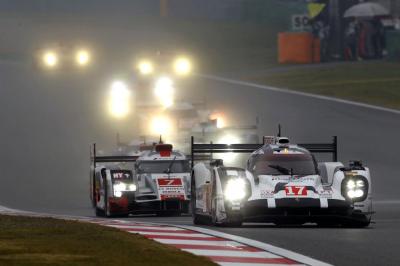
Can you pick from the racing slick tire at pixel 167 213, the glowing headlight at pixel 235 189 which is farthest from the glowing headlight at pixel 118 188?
the glowing headlight at pixel 235 189

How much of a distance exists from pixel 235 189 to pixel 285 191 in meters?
0.69

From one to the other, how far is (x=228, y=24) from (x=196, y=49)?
24.1 feet

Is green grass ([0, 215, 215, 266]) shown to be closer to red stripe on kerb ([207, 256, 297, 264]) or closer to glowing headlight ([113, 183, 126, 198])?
red stripe on kerb ([207, 256, 297, 264])

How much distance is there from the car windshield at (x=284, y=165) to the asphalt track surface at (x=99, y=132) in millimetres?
856

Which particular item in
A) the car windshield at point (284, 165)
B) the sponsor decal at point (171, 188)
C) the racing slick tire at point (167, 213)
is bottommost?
the racing slick tire at point (167, 213)

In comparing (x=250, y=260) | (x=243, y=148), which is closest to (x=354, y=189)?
(x=243, y=148)

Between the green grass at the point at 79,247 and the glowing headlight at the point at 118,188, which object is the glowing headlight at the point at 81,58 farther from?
the green grass at the point at 79,247

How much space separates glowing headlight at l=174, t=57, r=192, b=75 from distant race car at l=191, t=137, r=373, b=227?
28.8 meters

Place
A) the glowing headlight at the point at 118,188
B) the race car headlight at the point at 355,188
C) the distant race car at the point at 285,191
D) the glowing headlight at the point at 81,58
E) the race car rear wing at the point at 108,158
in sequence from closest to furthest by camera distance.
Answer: the distant race car at the point at 285,191 < the race car headlight at the point at 355,188 < the glowing headlight at the point at 118,188 < the race car rear wing at the point at 108,158 < the glowing headlight at the point at 81,58

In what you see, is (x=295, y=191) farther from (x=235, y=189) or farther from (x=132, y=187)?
(x=132, y=187)

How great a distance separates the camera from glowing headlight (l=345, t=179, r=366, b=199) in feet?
65.5

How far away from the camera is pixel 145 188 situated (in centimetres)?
2652

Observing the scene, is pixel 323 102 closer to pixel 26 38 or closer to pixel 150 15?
pixel 26 38

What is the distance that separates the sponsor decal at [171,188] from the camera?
86.1 feet
